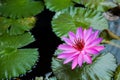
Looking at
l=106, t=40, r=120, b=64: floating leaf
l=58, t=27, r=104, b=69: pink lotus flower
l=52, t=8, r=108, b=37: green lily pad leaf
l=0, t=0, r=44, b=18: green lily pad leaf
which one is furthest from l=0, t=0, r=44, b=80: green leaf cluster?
l=106, t=40, r=120, b=64: floating leaf

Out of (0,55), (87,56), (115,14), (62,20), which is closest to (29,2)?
(62,20)

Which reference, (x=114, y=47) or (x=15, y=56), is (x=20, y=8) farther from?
(x=114, y=47)

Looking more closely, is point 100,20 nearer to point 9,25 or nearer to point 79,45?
point 79,45

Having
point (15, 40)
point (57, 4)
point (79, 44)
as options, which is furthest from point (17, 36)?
point (79, 44)

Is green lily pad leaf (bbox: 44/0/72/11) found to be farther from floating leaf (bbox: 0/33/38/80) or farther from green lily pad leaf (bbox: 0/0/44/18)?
floating leaf (bbox: 0/33/38/80)

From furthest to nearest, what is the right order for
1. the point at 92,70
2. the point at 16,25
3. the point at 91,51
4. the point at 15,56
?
the point at 16,25, the point at 15,56, the point at 92,70, the point at 91,51
